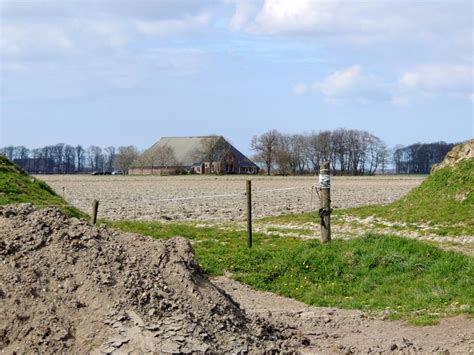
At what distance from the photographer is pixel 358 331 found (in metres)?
10.9

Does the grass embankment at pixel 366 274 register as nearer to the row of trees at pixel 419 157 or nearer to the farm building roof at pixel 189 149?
the farm building roof at pixel 189 149

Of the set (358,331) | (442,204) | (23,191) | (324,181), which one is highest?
(324,181)

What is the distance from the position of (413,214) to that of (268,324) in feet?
45.9

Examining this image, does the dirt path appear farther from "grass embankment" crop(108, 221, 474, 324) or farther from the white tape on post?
the white tape on post

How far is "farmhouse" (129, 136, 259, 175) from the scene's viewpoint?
149750 mm

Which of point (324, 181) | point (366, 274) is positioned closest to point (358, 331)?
point (366, 274)

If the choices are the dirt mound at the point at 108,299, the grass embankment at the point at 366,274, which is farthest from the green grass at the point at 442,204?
the dirt mound at the point at 108,299

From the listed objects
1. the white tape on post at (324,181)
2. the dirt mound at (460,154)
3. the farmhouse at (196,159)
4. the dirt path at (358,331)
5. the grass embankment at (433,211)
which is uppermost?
the farmhouse at (196,159)

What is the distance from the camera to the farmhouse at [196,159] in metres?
150

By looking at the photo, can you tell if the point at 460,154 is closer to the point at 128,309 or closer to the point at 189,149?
the point at 128,309

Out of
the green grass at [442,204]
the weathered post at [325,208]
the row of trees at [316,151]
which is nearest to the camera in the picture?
the weathered post at [325,208]

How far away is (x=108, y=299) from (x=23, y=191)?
14793 mm

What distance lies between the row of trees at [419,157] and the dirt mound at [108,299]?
159496mm

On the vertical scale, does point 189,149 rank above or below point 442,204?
above
